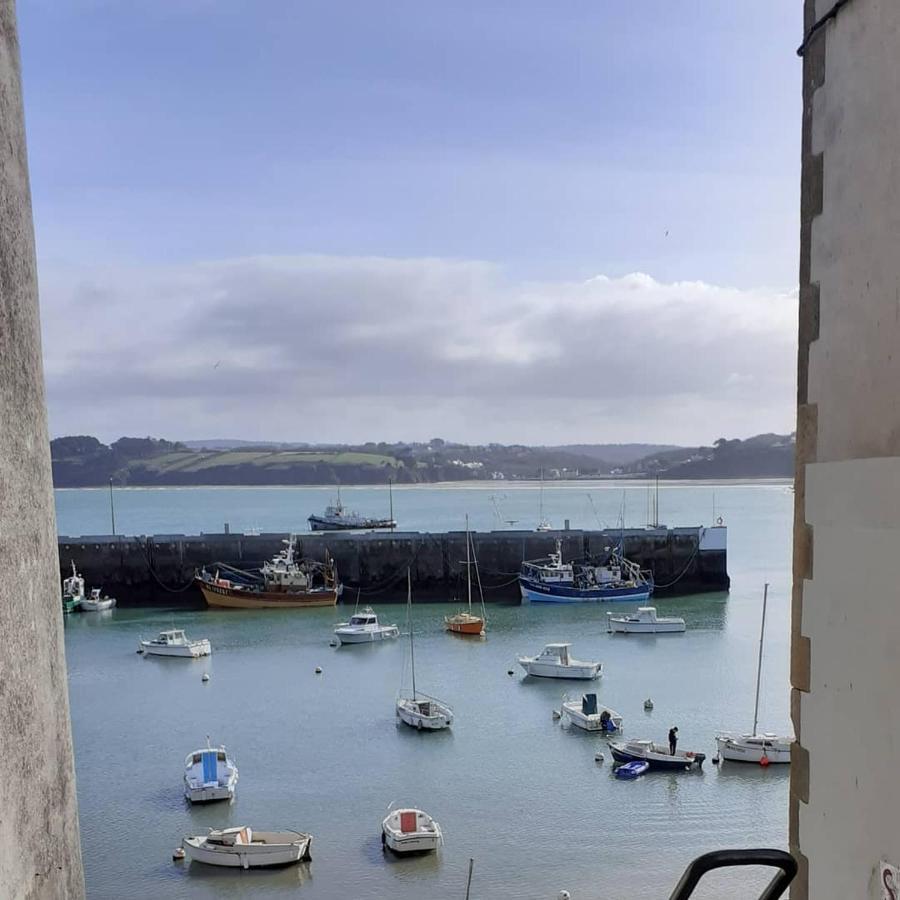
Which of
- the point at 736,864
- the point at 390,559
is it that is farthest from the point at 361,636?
the point at 736,864

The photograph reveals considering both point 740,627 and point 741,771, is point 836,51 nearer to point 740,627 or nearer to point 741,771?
point 741,771

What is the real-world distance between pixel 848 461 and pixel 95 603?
4344 cm

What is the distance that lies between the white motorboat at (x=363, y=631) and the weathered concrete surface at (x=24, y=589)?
32.9 meters

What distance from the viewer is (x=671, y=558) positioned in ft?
151

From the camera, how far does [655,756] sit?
1930 cm

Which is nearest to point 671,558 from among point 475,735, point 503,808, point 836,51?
point 475,735

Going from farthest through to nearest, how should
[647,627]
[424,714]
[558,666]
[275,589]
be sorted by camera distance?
1. [275,589]
2. [647,627]
3. [558,666]
4. [424,714]

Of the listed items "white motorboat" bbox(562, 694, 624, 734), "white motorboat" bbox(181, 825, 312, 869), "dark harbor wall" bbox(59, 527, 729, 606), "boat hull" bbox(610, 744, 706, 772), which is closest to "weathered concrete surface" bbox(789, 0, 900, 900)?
"white motorboat" bbox(181, 825, 312, 869)

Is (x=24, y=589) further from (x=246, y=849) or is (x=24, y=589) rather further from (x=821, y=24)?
(x=246, y=849)

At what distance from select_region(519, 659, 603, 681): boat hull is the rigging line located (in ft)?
86.3

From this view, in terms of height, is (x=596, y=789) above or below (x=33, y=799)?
below

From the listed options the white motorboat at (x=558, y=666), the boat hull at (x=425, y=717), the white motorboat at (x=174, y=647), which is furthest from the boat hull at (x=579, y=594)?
the boat hull at (x=425, y=717)

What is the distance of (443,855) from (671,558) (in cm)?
3278

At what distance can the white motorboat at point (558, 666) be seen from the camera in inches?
1085
